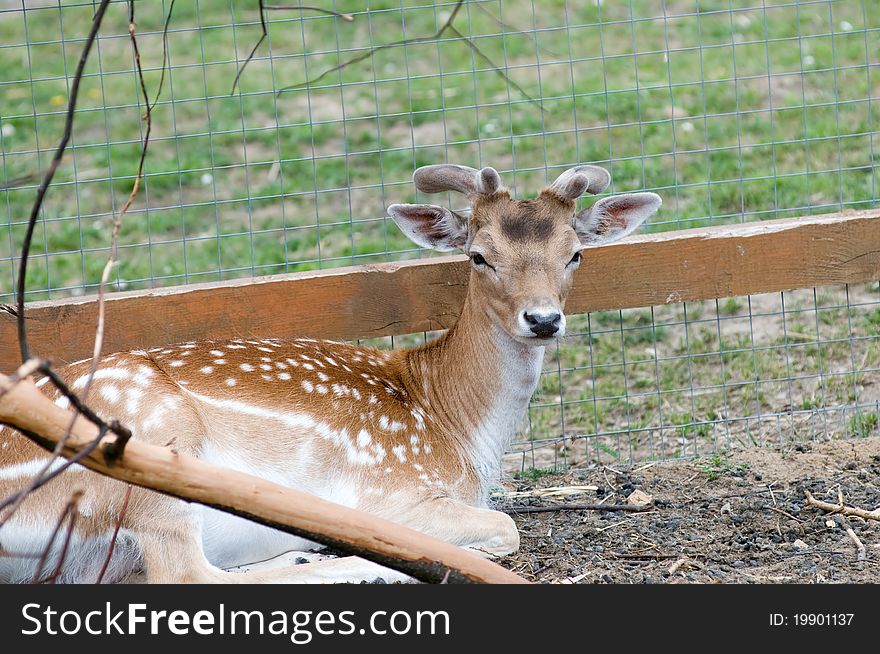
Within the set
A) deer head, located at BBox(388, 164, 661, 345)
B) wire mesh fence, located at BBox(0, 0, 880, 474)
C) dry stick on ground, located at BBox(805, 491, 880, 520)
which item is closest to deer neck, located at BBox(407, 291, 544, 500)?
deer head, located at BBox(388, 164, 661, 345)

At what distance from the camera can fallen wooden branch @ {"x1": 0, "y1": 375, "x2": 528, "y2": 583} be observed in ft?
9.48

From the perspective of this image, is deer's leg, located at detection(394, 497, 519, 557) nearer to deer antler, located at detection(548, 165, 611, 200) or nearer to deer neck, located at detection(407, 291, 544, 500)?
deer neck, located at detection(407, 291, 544, 500)

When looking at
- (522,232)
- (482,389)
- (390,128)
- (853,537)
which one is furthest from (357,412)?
(390,128)

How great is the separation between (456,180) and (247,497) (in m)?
2.15

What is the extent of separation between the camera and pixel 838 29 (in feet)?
31.1

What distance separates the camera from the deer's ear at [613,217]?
4906 mm

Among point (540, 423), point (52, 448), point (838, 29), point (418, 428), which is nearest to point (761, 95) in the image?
point (838, 29)

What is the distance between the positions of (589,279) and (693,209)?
7.98 feet

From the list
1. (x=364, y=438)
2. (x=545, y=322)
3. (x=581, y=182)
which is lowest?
(x=364, y=438)

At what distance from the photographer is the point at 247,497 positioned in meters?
3.01

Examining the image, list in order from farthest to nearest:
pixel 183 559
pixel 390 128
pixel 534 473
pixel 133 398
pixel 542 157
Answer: pixel 390 128 < pixel 542 157 < pixel 534 473 < pixel 133 398 < pixel 183 559

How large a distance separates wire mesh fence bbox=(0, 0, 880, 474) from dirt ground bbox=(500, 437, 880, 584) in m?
0.36

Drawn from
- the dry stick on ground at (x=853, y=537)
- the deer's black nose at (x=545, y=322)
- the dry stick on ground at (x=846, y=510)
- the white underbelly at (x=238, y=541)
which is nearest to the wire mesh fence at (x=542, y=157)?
the dry stick on ground at (x=846, y=510)

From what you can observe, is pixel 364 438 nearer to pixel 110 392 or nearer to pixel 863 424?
pixel 110 392
